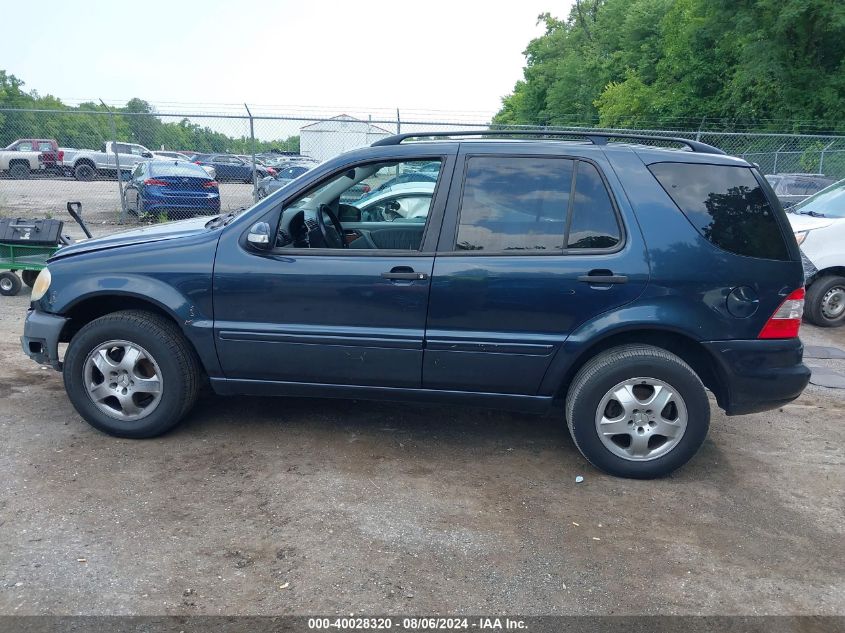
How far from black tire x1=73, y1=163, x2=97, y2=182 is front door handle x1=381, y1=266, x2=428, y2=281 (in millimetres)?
21238

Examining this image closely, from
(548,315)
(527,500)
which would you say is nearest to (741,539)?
(527,500)

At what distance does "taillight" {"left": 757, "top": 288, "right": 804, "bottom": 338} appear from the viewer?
3.88 m

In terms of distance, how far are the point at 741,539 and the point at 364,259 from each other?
245 cm

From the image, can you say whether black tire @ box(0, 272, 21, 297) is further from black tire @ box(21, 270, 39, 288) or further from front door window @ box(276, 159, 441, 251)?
front door window @ box(276, 159, 441, 251)

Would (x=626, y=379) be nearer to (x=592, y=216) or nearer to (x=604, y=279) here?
(x=604, y=279)

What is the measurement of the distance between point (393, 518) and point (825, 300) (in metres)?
6.77

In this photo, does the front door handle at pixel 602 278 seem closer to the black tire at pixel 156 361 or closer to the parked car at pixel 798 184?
the black tire at pixel 156 361

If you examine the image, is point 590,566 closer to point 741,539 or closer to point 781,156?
point 741,539

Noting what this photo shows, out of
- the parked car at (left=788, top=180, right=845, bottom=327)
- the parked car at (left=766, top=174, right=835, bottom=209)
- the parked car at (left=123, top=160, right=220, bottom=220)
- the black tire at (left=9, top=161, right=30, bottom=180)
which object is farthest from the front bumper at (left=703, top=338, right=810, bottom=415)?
the black tire at (left=9, top=161, right=30, bottom=180)

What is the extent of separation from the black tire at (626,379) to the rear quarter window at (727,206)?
73 centimetres

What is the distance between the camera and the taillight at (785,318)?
3.88 meters

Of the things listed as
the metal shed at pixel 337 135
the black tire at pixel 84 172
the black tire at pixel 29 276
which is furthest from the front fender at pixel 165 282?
the black tire at pixel 84 172

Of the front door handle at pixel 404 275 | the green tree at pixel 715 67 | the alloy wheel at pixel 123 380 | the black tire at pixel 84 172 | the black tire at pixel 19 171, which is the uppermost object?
the green tree at pixel 715 67

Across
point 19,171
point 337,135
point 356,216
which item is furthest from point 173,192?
point 356,216
